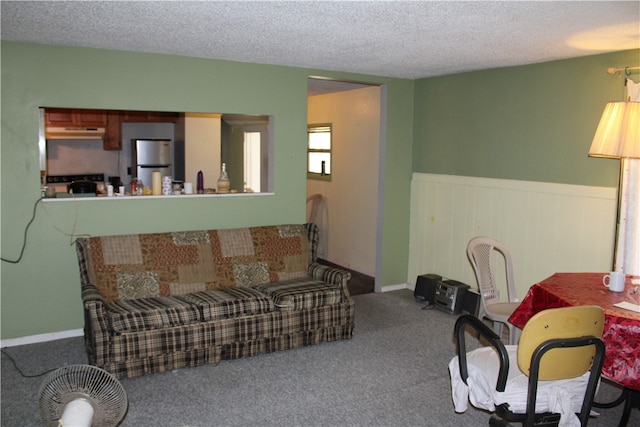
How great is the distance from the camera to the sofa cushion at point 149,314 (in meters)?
3.60

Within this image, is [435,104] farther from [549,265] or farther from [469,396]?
[469,396]

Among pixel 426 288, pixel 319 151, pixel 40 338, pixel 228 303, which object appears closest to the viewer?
pixel 228 303

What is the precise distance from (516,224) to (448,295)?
92 cm

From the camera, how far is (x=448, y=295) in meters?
5.21

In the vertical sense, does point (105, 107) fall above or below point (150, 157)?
above

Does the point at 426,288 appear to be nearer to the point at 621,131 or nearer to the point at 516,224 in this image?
the point at 516,224

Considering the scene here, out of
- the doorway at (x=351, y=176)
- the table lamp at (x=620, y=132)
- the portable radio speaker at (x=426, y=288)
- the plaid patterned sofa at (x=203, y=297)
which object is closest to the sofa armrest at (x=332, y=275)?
the plaid patterned sofa at (x=203, y=297)

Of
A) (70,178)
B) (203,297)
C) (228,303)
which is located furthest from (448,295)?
(70,178)

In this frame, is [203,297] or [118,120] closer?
[203,297]

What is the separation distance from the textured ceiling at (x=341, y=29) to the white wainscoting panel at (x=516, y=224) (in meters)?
1.14

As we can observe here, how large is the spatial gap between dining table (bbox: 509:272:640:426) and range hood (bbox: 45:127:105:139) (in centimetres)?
535

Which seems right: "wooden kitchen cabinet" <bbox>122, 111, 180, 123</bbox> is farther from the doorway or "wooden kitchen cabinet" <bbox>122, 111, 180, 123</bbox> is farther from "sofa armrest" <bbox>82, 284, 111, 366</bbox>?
"sofa armrest" <bbox>82, 284, 111, 366</bbox>

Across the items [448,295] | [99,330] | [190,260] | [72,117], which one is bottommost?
[448,295]

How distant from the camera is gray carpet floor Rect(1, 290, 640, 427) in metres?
3.20
